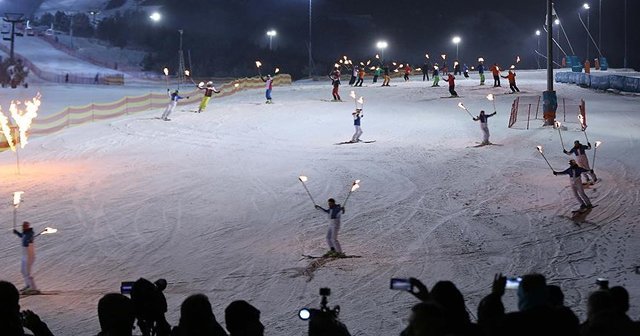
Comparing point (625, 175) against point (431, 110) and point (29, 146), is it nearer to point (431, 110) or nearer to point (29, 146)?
point (431, 110)

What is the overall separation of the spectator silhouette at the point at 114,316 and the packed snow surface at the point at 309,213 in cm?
620

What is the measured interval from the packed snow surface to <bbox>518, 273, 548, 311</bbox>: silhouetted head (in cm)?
629

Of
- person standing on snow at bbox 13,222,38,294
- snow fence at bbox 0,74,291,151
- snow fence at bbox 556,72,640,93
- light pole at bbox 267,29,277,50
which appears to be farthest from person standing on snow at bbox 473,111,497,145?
light pole at bbox 267,29,277,50

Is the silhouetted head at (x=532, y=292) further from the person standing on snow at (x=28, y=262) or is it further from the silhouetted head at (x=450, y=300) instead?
the person standing on snow at (x=28, y=262)

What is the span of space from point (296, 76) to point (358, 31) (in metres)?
23.5

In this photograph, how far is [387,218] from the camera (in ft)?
62.8

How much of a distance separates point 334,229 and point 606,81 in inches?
1397

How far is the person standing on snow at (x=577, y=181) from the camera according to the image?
59.0ft

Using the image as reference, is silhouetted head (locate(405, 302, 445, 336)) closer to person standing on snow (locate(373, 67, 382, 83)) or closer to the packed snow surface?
the packed snow surface

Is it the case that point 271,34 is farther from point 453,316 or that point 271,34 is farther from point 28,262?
point 453,316

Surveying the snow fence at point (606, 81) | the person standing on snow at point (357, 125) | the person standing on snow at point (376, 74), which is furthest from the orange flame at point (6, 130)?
the snow fence at point (606, 81)

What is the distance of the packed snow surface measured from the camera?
13.9m

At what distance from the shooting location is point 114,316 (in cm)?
514

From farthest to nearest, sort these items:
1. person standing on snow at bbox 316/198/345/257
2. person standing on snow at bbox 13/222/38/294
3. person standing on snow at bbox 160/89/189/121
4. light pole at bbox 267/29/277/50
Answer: light pole at bbox 267/29/277/50 < person standing on snow at bbox 160/89/189/121 < person standing on snow at bbox 316/198/345/257 < person standing on snow at bbox 13/222/38/294
